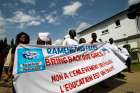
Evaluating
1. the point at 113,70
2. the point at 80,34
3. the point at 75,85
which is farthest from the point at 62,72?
the point at 80,34

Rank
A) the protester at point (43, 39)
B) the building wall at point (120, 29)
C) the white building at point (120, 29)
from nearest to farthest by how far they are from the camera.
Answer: the protester at point (43, 39), the white building at point (120, 29), the building wall at point (120, 29)

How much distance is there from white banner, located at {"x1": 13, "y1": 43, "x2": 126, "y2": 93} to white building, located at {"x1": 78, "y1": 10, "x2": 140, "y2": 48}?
1956 cm

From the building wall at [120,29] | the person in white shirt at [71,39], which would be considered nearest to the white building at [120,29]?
the building wall at [120,29]

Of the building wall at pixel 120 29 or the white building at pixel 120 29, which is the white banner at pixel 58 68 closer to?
the white building at pixel 120 29

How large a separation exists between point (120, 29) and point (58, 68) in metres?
25.4

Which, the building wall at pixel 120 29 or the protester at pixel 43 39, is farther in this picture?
the building wall at pixel 120 29

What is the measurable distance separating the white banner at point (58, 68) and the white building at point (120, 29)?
770 inches

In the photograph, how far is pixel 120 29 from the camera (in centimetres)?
3044

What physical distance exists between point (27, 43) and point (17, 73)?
984mm

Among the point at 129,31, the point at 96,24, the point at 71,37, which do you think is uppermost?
the point at 96,24

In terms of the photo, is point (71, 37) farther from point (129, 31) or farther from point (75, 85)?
point (129, 31)

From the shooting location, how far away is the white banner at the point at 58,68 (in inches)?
218

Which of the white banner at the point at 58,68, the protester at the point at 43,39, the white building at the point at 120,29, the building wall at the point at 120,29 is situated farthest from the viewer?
the building wall at the point at 120,29

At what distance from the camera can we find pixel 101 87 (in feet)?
27.1
